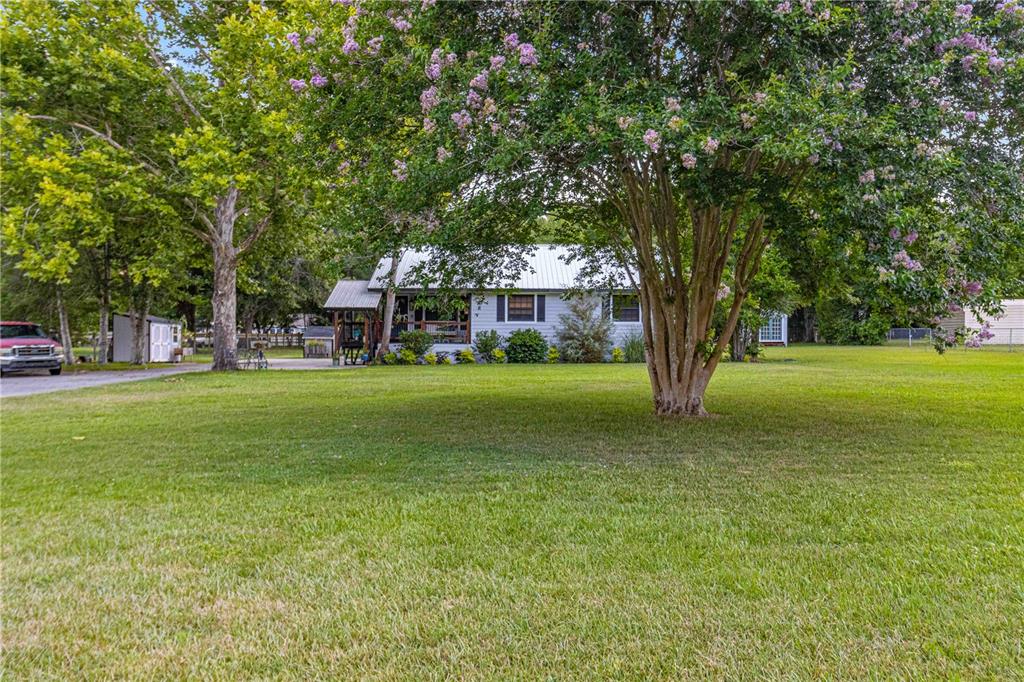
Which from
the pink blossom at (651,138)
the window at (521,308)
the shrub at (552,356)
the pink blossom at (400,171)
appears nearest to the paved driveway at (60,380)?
the pink blossom at (400,171)

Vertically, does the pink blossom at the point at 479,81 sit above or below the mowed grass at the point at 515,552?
above

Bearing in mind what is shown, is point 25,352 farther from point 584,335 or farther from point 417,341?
point 584,335

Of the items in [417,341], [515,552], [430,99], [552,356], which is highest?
[430,99]

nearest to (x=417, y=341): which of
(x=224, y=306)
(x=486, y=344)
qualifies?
(x=486, y=344)

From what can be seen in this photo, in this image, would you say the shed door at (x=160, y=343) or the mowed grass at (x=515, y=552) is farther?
the shed door at (x=160, y=343)

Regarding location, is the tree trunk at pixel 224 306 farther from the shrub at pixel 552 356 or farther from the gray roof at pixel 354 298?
the shrub at pixel 552 356

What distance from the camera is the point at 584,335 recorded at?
21.8m

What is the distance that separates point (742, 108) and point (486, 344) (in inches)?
682

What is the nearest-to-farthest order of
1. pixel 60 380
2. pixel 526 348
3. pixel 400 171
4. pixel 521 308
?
1. pixel 400 171
2. pixel 60 380
3. pixel 526 348
4. pixel 521 308

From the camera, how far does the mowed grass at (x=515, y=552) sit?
2.29 meters

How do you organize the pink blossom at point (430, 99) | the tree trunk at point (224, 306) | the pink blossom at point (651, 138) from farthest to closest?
the tree trunk at point (224, 306) → the pink blossom at point (430, 99) → the pink blossom at point (651, 138)

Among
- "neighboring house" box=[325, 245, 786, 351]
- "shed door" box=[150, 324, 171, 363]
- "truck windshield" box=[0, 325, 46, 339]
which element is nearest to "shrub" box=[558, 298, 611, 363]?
"neighboring house" box=[325, 245, 786, 351]

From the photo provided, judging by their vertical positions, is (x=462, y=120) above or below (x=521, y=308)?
above

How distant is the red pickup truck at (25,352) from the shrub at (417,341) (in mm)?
9544
